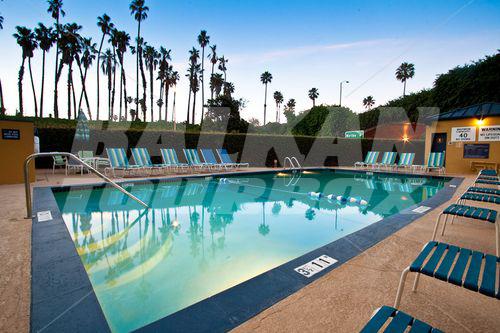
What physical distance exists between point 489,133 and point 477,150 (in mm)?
775

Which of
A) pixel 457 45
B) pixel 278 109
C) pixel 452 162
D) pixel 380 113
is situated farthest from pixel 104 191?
pixel 278 109

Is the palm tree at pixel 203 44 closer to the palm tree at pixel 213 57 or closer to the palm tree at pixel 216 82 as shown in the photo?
the palm tree at pixel 213 57

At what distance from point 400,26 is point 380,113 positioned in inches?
762

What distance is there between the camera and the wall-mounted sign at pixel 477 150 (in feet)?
35.4

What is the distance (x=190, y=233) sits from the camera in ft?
14.2

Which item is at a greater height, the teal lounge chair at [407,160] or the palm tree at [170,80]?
the palm tree at [170,80]

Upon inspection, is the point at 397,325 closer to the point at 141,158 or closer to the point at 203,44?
the point at 141,158

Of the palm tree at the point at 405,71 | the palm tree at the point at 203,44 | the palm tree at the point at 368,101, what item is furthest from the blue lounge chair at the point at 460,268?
the palm tree at the point at 368,101

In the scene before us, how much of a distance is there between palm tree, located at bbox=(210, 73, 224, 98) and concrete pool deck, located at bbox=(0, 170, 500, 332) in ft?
121

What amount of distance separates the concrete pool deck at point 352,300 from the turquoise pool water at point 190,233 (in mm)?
700

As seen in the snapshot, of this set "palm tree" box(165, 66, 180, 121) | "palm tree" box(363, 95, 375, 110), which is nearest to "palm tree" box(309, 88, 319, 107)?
"palm tree" box(363, 95, 375, 110)

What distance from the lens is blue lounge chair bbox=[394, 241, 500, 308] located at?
1.35 m

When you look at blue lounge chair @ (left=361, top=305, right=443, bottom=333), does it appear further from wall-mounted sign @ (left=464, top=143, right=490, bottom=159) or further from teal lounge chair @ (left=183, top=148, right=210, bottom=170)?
wall-mounted sign @ (left=464, top=143, right=490, bottom=159)

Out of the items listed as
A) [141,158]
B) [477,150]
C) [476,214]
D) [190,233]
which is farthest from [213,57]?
[476,214]
